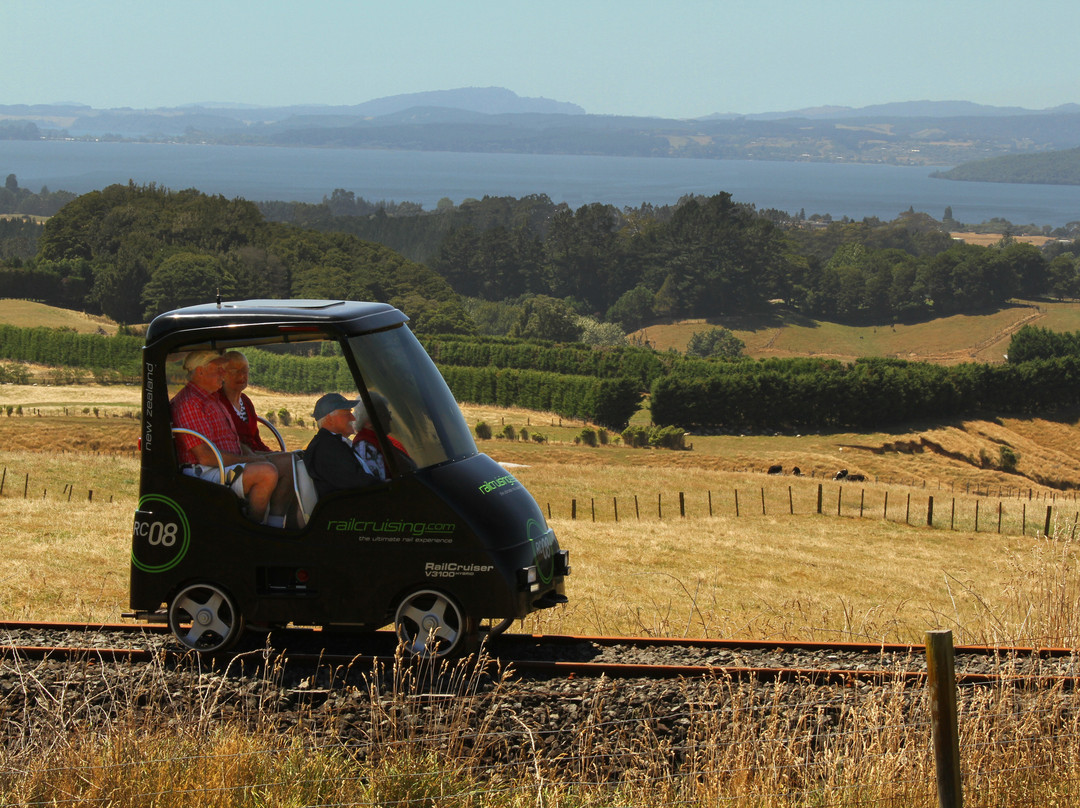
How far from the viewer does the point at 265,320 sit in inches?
313

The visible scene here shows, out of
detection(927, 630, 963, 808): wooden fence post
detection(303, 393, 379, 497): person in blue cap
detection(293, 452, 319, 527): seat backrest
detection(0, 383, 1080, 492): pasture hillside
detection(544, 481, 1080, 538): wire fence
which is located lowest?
detection(0, 383, 1080, 492): pasture hillside

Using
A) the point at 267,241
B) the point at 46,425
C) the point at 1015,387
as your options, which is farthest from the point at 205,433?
the point at 267,241

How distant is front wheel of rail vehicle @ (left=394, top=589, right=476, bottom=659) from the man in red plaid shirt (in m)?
1.24

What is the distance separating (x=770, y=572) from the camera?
23.2m

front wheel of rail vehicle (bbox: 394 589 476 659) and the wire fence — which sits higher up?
front wheel of rail vehicle (bbox: 394 589 476 659)

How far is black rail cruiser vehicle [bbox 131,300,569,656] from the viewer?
7871 mm

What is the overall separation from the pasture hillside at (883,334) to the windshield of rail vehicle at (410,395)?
145m

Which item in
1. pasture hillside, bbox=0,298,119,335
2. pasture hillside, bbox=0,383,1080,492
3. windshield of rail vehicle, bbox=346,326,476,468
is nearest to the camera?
windshield of rail vehicle, bbox=346,326,476,468

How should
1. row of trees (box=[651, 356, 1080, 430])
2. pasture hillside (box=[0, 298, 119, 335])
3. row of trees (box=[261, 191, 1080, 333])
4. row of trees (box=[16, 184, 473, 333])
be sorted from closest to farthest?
row of trees (box=[651, 356, 1080, 430]), pasture hillside (box=[0, 298, 119, 335]), row of trees (box=[16, 184, 473, 333]), row of trees (box=[261, 191, 1080, 333])

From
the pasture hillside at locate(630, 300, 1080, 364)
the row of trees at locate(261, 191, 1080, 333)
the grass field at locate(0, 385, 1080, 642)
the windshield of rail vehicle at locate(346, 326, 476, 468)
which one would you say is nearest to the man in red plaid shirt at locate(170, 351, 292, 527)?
the grass field at locate(0, 385, 1080, 642)

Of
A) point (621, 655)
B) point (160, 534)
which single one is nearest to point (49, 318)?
point (160, 534)

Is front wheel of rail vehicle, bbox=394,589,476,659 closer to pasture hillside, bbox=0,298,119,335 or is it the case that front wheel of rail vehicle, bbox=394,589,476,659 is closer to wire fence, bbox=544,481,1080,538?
wire fence, bbox=544,481,1080,538

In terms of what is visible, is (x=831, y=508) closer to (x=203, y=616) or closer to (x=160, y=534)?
(x=203, y=616)

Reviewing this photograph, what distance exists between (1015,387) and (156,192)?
4969 inches
